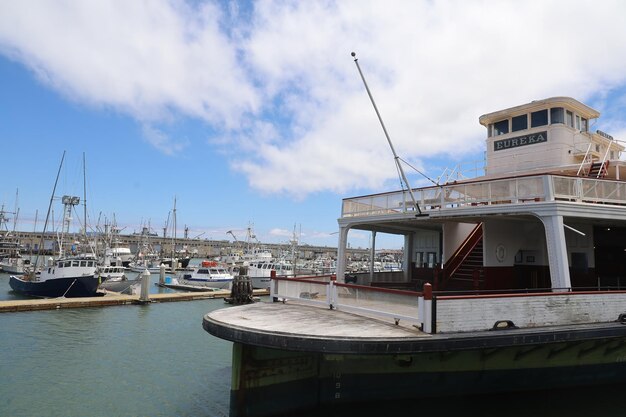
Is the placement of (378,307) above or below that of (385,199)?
below

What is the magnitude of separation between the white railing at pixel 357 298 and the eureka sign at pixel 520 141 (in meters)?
10.6

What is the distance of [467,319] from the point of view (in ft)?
26.0

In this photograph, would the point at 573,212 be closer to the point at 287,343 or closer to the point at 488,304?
the point at 488,304

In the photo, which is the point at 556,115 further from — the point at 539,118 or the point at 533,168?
the point at 533,168

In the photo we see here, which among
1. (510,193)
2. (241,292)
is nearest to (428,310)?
(510,193)

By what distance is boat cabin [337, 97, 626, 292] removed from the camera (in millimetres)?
10109

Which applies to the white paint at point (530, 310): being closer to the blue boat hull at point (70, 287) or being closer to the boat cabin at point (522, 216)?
the boat cabin at point (522, 216)

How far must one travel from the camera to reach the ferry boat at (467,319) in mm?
7758

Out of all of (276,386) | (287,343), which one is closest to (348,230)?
(276,386)

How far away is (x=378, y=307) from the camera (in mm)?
8836

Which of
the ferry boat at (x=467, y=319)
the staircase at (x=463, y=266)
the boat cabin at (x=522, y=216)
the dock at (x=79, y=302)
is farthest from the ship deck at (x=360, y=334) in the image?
the dock at (x=79, y=302)

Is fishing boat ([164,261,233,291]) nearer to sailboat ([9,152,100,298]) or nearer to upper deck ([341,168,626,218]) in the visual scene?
sailboat ([9,152,100,298])

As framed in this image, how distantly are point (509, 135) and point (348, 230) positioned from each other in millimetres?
7767

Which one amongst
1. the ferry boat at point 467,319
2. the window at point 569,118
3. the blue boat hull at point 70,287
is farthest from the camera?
the blue boat hull at point 70,287
